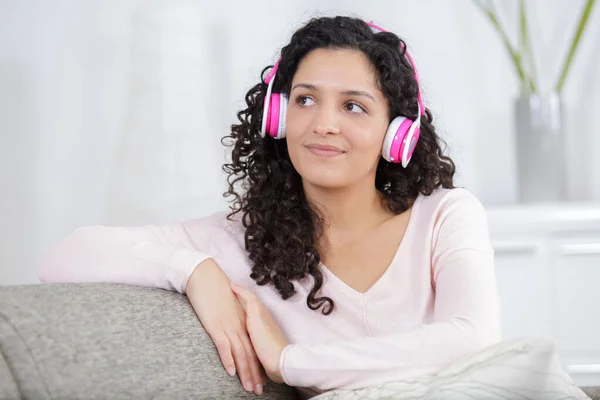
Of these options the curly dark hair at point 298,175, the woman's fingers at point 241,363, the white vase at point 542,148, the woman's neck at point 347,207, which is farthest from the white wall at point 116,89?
the woman's fingers at point 241,363

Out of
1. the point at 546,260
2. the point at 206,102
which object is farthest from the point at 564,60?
the point at 206,102

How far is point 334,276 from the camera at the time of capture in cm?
167

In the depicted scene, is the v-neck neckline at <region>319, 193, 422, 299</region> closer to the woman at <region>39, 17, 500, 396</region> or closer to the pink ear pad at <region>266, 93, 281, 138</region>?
the woman at <region>39, 17, 500, 396</region>

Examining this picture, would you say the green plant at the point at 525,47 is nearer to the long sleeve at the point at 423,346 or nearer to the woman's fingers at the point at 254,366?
the long sleeve at the point at 423,346

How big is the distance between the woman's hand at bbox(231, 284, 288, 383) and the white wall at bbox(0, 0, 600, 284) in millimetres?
1576

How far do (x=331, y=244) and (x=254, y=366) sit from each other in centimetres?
38

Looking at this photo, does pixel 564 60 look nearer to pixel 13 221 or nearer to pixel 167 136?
pixel 167 136

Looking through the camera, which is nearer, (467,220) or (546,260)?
(467,220)

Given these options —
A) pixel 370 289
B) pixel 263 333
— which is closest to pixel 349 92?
pixel 370 289

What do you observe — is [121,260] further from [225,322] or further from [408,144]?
[408,144]

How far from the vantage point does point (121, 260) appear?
1526 mm

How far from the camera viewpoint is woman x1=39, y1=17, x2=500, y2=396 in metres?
1.42

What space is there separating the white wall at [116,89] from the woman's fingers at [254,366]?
1.64 meters

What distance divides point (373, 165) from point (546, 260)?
111 centimetres
